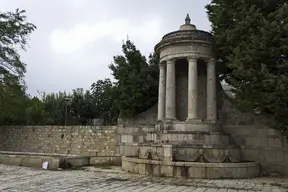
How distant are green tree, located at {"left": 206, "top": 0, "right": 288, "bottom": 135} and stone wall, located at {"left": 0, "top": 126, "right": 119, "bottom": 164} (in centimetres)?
776

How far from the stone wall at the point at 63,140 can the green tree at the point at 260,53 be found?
25.5 feet

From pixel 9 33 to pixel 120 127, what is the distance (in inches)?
379

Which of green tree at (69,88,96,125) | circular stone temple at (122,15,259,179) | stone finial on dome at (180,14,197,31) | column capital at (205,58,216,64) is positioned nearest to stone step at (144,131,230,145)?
circular stone temple at (122,15,259,179)

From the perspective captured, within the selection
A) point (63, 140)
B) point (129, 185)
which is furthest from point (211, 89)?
point (63, 140)

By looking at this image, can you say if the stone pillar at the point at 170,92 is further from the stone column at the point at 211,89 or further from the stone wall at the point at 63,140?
the stone wall at the point at 63,140

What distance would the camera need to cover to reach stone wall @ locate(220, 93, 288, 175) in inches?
456

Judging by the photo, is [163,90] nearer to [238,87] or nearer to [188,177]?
[238,87]

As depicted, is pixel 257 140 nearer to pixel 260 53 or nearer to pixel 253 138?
pixel 253 138

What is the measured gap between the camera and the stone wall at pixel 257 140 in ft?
38.0

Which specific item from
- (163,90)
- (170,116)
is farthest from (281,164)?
(163,90)

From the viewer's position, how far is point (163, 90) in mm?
13312

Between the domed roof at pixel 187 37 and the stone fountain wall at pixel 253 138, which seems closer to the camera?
the stone fountain wall at pixel 253 138

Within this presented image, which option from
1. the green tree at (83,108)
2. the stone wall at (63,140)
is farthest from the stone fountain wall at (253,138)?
the green tree at (83,108)

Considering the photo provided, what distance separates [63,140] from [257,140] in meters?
11.3
